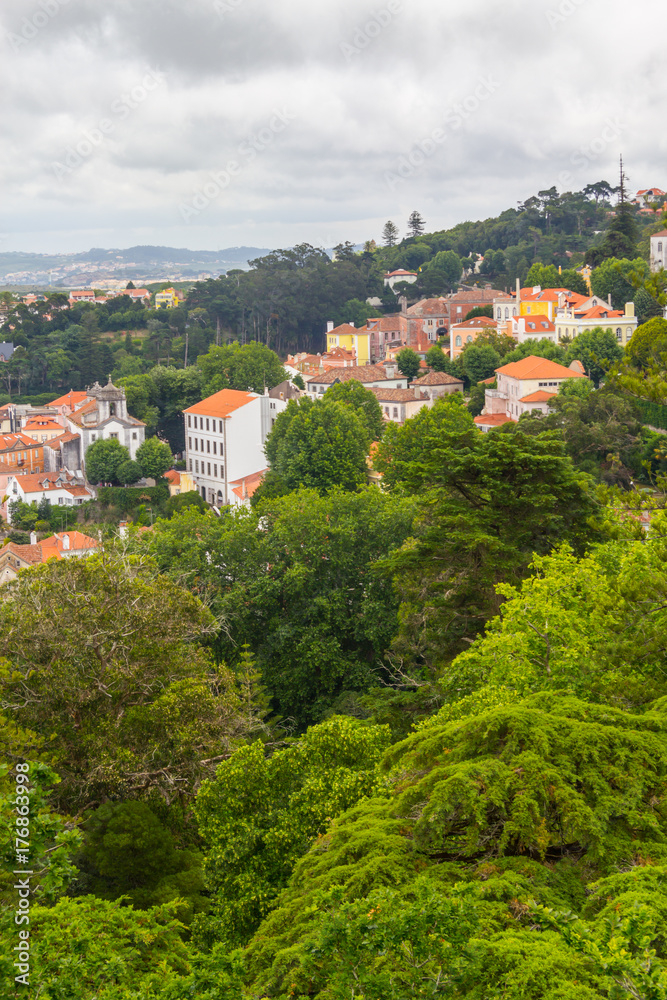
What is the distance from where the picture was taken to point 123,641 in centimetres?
1397

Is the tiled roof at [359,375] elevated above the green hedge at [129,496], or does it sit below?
above

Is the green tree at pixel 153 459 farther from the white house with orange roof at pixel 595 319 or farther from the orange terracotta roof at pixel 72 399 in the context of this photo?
the white house with orange roof at pixel 595 319

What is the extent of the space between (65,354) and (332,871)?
82.8 meters

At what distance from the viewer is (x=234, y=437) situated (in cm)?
5194

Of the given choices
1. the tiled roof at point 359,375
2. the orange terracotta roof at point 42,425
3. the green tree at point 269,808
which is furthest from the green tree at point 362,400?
the green tree at point 269,808

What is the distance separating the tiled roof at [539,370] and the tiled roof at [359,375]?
14.8m

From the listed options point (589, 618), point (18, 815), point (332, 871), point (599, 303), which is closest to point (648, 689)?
point (589, 618)

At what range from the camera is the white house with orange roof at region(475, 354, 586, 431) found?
45.8 m

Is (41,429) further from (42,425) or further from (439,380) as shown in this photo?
(439,380)

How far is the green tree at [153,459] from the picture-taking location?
57.8 m

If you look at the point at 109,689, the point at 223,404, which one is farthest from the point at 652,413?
the point at 109,689

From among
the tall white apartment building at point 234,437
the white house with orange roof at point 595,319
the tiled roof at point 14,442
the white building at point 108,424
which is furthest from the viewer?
the tiled roof at point 14,442

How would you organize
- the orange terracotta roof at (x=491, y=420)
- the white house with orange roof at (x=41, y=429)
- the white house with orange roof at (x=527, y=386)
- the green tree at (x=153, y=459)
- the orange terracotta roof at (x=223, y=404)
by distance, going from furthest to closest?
1. the white house with orange roof at (x=41, y=429)
2. the green tree at (x=153, y=459)
3. the orange terracotta roof at (x=223, y=404)
4. the orange terracotta roof at (x=491, y=420)
5. the white house with orange roof at (x=527, y=386)

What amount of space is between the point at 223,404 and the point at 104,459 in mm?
9405
